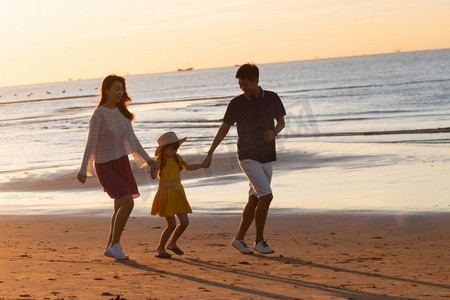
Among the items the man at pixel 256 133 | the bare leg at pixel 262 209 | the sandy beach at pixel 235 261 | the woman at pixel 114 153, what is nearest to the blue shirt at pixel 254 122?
the man at pixel 256 133

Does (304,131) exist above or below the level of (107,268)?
above

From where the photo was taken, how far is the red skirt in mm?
6855

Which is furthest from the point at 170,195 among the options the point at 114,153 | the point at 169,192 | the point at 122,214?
the point at 114,153

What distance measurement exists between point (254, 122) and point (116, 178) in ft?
5.00

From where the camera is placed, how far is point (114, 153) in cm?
695

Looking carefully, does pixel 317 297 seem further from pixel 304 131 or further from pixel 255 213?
pixel 304 131

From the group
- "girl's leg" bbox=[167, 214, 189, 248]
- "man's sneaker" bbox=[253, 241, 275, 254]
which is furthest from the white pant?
"girl's leg" bbox=[167, 214, 189, 248]

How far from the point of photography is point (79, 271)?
6203 millimetres

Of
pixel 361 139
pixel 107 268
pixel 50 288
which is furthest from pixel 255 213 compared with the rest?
pixel 361 139

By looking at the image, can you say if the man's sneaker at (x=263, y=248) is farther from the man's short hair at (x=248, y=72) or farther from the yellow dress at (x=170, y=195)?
the man's short hair at (x=248, y=72)

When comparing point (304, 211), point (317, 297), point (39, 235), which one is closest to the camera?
point (317, 297)

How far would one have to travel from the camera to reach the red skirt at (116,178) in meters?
6.86

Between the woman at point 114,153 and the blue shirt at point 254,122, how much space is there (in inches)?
37.2

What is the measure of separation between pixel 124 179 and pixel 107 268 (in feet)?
3.18
